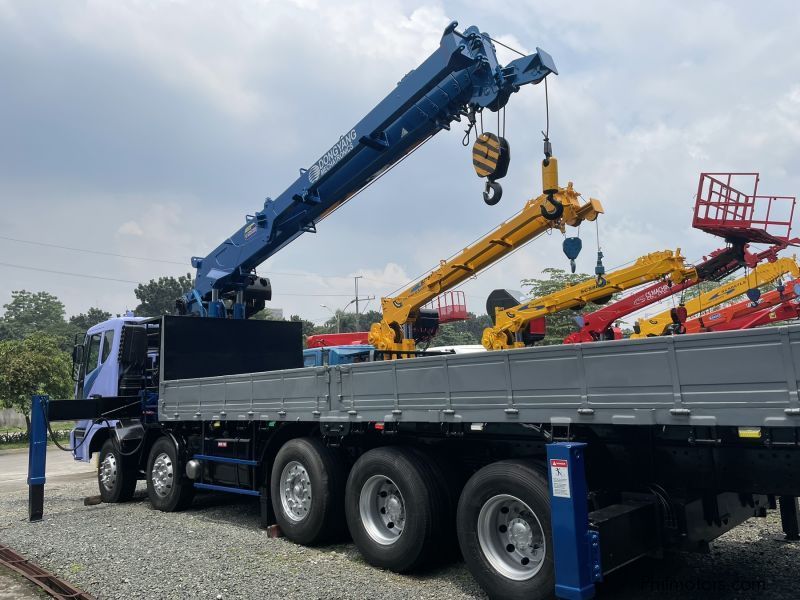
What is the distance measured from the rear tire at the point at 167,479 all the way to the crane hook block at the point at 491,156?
237 inches

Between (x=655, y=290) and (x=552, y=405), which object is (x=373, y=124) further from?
(x=655, y=290)

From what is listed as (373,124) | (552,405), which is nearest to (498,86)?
(373,124)

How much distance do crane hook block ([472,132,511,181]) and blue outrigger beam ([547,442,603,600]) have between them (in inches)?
187

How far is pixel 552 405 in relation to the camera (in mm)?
4676

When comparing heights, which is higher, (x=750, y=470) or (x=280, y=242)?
(x=280, y=242)

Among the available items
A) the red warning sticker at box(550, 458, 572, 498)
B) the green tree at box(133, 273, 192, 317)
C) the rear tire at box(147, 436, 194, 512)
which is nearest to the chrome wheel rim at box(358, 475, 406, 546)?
the red warning sticker at box(550, 458, 572, 498)

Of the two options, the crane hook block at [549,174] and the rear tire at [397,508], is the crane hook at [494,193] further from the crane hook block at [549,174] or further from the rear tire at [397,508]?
the rear tire at [397,508]

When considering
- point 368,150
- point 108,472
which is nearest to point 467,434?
point 368,150

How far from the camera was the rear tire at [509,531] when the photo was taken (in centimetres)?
459

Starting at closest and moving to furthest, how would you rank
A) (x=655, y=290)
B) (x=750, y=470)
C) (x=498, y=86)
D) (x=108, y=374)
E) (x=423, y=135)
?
(x=750, y=470) → (x=498, y=86) → (x=423, y=135) → (x=108, y=374) → (x=655, y=290)

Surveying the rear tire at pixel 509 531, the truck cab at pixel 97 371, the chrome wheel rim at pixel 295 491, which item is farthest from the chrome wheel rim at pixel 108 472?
the rear tire at pixel 509 531

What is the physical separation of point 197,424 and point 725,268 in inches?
444

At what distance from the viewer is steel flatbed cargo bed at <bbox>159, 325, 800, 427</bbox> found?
3697mm

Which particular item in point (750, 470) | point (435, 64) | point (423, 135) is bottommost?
point (750, 470)
